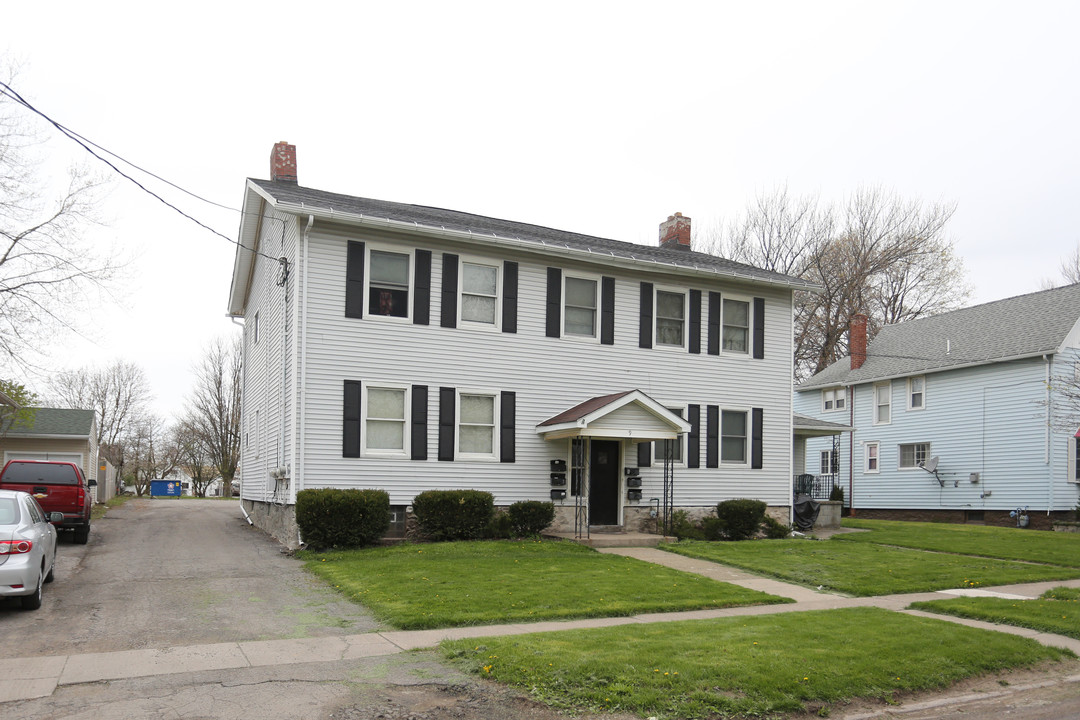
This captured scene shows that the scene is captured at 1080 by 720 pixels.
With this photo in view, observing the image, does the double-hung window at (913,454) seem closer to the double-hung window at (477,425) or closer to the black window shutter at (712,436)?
the black window shutter at (712,436)

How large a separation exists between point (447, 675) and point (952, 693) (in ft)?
14.6

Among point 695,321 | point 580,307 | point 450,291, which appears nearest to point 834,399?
point 695,321

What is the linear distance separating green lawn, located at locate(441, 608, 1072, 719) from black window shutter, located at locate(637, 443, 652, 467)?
9.72 metres

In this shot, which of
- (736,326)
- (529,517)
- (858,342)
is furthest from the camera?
(858,342)

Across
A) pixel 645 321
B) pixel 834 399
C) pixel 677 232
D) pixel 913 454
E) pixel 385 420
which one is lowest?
pixel 913 454

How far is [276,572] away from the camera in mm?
13320

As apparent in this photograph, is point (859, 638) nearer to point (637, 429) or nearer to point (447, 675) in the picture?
point (447, 675)

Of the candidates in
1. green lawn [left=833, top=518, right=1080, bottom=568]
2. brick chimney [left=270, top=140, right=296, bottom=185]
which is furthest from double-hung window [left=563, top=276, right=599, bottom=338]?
green lawn [left=833, top=518, right=1080, bottom=568]

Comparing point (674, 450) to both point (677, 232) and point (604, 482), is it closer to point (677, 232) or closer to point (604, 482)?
point (604, 482)

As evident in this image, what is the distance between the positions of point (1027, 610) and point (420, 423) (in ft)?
35.6

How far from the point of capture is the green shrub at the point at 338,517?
15.1 metres

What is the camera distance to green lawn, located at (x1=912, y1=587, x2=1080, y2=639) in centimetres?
1002

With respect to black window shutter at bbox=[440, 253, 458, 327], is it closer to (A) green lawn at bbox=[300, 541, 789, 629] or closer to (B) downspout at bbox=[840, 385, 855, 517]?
(A) green lawn at bbox=[300, 541, 789, 629]

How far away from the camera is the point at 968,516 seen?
94.4 ft
